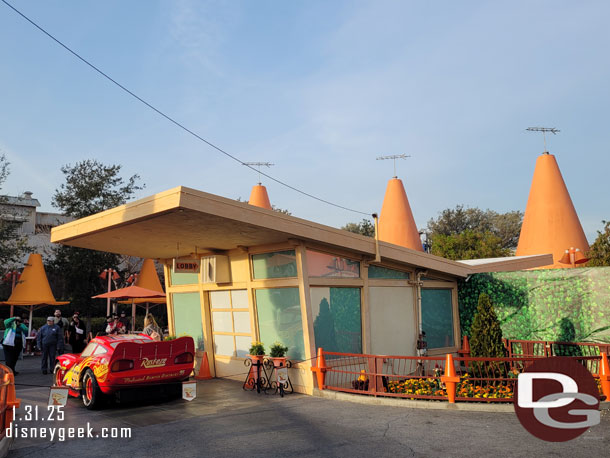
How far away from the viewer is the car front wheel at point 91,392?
9141 mm

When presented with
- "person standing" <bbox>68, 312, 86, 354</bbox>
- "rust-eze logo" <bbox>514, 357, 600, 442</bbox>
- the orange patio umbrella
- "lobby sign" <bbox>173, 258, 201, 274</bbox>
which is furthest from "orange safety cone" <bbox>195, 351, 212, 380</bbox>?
the orange patio umbrella

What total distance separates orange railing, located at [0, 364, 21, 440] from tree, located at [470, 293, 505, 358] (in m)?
8.83

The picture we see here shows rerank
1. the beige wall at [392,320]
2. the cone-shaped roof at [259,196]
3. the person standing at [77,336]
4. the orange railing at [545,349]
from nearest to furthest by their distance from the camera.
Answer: the beige wall at [392,320]
the orange railing at [545,349]
the person standing at [77,336]
the cone-shaped roof at [259,196]

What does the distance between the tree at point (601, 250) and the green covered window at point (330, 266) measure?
1109 centimetres

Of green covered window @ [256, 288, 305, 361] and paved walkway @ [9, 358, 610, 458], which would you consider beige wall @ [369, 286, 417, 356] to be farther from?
paved walkway @ [9, 358, 610, 458]

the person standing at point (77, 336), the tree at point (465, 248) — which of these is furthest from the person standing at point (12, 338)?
the tree at point (465, 248)

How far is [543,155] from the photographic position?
25.0m

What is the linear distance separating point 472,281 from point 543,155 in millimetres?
13048

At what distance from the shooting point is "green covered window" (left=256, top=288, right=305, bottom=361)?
1112 centimetres

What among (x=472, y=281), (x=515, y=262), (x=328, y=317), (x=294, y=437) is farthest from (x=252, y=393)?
(x=515, y=262)

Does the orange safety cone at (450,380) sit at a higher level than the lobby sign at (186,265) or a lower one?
lower

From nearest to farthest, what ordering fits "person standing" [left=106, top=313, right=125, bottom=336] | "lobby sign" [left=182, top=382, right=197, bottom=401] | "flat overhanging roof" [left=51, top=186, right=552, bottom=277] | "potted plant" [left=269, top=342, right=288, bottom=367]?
"flat overhanging roof" [left=51, top=186, right=552, bottom=277]
"lobby sign" [left=182, top=382, right=197, bottom=401]
"potted plant" [left=269, top=342, right=288, bottom=367]
"person standing" [left=106, top=313, right=125, bottom=336]

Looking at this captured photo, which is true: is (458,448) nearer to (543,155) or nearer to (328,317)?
(328,317)

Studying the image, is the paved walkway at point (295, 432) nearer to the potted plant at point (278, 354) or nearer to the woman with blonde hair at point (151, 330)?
the potted plant at point (278, 354)
